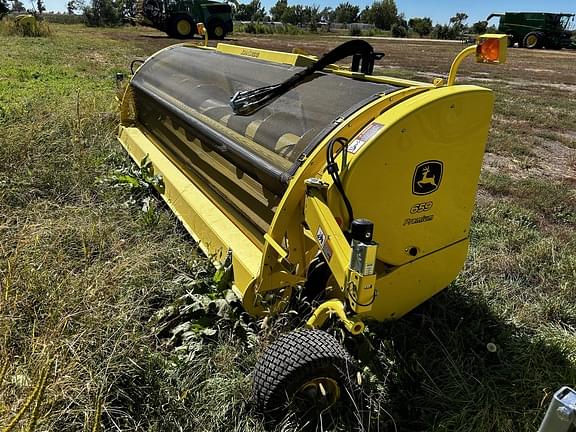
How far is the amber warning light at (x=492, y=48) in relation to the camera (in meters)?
2.22

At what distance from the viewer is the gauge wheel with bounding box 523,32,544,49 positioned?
101ft

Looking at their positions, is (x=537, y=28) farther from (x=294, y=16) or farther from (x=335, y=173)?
(x=294, y=16)

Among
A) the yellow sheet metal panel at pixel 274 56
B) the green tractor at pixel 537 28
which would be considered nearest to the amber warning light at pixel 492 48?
the yellow sheet metal panel at pixel 274 56

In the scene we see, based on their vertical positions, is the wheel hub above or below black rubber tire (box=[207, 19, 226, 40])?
below

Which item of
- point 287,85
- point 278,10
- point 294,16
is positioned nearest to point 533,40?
point 287,85

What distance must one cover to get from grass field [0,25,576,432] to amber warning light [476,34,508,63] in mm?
1326

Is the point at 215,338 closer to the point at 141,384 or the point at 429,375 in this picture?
the point at 141,384

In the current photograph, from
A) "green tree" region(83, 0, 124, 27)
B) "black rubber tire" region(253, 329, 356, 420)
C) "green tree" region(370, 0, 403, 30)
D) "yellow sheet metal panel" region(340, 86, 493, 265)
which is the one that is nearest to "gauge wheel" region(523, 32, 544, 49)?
"green tree" region(83, 0, 124, 27)

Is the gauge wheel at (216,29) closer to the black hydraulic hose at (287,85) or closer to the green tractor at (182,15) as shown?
the green tractor at (182,15)

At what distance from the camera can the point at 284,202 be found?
2172mm

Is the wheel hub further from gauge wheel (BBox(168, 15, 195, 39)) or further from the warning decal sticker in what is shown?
gauge wheel (BBox(168, 15, 195, 39))

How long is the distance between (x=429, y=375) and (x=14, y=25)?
22.7 m

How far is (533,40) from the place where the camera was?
3144 centimetres

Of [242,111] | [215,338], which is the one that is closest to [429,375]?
[215,338]
